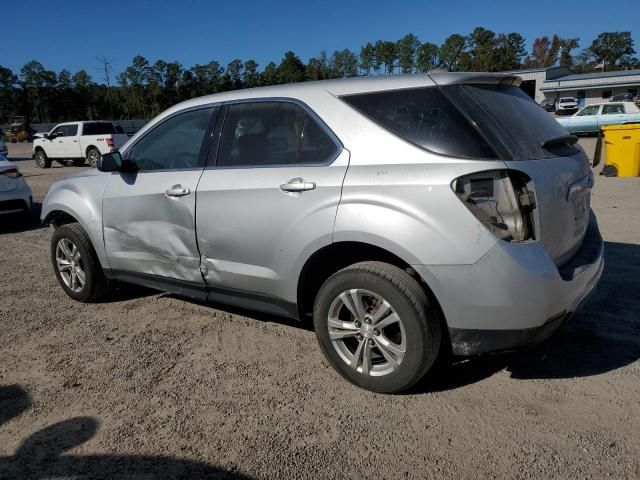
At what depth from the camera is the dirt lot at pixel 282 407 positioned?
2422mm

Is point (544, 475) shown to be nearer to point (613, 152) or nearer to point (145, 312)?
point (145, 312)

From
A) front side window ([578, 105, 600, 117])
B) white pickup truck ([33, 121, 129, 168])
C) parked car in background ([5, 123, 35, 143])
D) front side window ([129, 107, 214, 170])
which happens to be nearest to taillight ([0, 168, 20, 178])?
front side window ([129, 107, 214, 170])

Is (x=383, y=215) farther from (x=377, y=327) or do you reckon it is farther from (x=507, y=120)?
(x=507, y=120)

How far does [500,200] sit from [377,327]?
3.13 ft

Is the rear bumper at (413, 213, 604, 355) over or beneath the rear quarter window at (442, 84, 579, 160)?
beneath

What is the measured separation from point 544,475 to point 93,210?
3.79m

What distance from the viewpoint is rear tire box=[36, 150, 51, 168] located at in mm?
21472

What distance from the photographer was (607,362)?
3252mm

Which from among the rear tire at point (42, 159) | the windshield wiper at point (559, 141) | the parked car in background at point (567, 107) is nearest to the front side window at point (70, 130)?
the rear tire at point (42, 159)

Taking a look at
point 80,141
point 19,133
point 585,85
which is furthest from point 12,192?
point 585,85

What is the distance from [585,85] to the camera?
56969 mm

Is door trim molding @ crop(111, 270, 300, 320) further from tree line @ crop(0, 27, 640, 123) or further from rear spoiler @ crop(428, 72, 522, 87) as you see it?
tree line @ crop(0, 27, 640, 123)

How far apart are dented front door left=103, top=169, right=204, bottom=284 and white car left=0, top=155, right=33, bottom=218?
5.18 m

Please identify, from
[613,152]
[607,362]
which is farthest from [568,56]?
[607,362]
